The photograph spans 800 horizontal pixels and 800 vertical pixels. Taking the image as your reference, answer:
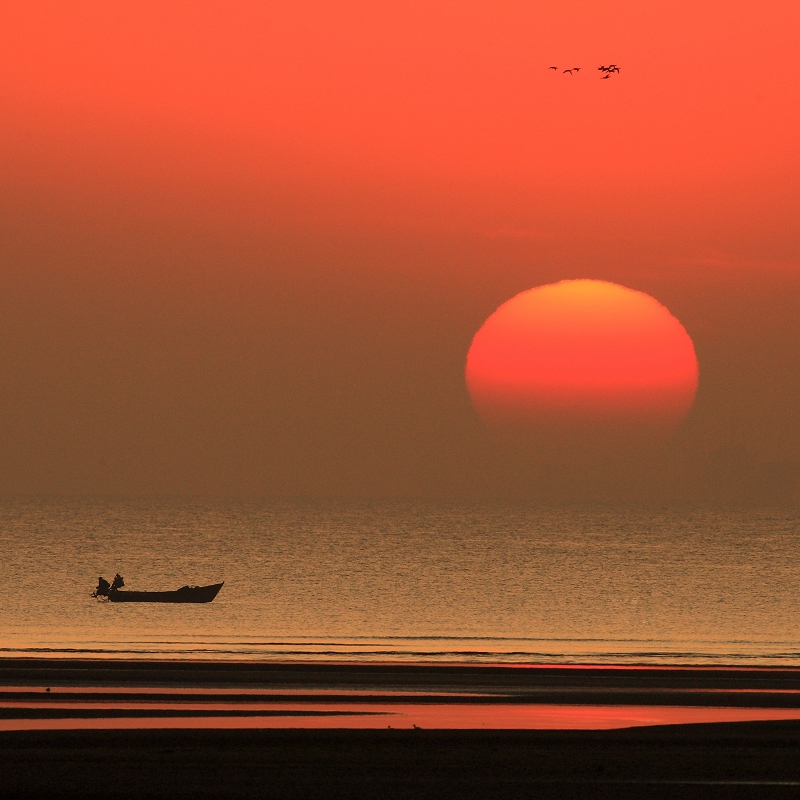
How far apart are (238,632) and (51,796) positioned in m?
68.0

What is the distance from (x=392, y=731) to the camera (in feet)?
141

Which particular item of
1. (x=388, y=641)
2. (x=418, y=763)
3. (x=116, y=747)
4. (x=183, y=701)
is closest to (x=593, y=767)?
(x=418, y=763)

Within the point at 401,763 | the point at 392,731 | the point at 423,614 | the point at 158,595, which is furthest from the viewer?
the point at 158,595

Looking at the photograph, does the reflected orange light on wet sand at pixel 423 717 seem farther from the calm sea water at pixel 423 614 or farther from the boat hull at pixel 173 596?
the boat hull at pixel 173 596

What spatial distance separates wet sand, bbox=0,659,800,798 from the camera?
33625mm

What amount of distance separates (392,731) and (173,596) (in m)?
88.3

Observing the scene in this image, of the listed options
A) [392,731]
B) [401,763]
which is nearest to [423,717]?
[392,731]

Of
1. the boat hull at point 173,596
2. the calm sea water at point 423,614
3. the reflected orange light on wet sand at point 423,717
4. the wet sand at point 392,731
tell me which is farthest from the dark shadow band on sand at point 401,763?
the boat hull at point 173,596

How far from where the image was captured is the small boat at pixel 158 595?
129 meters

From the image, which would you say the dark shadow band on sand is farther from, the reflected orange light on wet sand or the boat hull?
the boat hull

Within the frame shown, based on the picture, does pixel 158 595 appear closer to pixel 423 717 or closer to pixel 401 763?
pixel 423 717

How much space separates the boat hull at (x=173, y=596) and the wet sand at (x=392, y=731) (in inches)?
2527

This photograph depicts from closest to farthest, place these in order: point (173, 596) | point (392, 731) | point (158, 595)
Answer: point (392, 731)
point (173, 596)
point (158, 595)

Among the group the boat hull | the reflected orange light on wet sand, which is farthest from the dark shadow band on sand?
the boat hull
